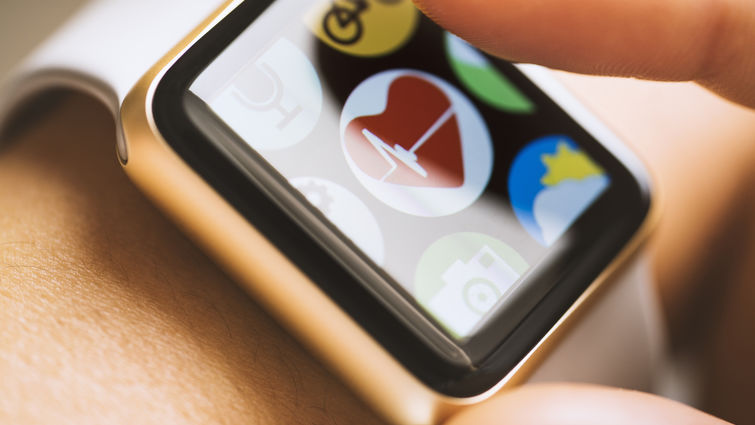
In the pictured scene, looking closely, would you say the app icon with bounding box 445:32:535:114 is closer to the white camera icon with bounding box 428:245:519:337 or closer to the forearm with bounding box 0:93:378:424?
the white camera icon with bounding box 428:245:519:337

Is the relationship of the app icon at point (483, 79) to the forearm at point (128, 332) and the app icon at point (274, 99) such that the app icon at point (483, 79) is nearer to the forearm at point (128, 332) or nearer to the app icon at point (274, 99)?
the app icon at point (274, 99)

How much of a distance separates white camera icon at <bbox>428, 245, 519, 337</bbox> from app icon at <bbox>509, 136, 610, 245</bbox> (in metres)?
0.05

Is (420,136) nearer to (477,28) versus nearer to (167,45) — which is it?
(477,28)

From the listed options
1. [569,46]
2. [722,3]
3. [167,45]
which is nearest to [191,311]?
[167,45]

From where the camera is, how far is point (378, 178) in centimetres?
52

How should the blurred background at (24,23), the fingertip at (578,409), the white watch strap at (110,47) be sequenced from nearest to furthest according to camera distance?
1. the fingertip at (578,409)
2. the white watch strap at (110,47)
3. the blurred background at (24,23)

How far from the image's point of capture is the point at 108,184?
0.60 meters

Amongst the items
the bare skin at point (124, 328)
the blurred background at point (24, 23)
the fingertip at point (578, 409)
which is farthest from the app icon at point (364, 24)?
the blurred background at point (24, 23)

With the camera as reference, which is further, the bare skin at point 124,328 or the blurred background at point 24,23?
the blurred background at point 24,23

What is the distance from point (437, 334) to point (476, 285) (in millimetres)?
58

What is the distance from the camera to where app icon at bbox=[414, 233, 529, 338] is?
0.50 m

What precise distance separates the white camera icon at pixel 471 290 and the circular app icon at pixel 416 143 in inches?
1.8

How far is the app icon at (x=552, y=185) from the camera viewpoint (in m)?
0.58

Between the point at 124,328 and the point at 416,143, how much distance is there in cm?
27
